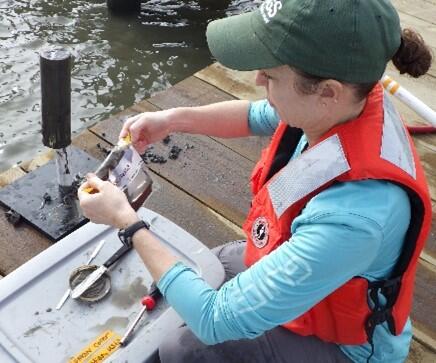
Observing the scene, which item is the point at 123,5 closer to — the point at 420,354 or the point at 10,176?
the point at 10,176

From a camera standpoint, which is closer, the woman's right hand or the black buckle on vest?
the black buckle on vest

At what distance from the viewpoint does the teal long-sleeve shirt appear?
4.91 ft

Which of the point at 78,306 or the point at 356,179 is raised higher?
the point at 356,179

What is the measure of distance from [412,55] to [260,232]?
749mm

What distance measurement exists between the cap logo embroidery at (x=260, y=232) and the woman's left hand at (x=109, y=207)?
43cm

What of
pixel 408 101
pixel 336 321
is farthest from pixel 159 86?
pixel 336 321

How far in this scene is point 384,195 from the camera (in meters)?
1.55

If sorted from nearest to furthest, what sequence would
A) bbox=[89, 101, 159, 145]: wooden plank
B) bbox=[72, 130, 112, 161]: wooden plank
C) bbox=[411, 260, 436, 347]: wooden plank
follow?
1. bbox=[411, 260, 436, 347]: wooden plank
2. bbox=[72, 130, 112, 161]: wooden plank
3. bbox=[89, 101, 159, 145]: wooden plank

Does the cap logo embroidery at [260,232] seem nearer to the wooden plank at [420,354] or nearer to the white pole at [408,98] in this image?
the wooden plank at [420,354]

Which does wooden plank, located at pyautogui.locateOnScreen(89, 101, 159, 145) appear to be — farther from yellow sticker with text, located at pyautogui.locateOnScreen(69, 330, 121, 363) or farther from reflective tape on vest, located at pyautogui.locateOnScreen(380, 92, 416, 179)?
reflective tape on vest, located at pyautogui.locateOnScreen(380, 92, 416, 179)

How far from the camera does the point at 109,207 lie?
1831 mm

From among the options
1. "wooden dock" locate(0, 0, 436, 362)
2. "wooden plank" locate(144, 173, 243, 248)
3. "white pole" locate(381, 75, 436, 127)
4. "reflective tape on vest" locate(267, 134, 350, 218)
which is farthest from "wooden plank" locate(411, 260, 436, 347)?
"reflective tape on vest" locate(267, 134, 350, 218)

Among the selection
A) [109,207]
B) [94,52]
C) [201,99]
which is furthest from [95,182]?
[94,52]

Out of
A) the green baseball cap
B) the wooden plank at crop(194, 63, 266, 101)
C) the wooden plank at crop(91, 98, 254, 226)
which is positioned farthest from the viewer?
the wooden plank at crop(194, 63, 266, 101)
